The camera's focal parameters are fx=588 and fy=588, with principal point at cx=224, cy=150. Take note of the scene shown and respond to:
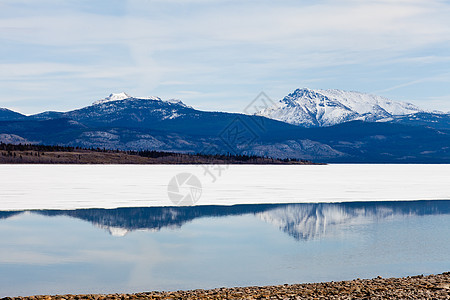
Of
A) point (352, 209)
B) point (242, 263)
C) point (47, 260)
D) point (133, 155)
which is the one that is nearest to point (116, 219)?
point (47, 260)

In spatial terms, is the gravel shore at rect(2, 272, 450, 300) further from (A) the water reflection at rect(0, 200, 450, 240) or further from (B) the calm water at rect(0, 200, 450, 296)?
(A) the water reflection at rect(0, 200, 450, 240)

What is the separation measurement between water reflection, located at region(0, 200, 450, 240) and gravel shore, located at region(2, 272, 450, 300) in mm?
9592

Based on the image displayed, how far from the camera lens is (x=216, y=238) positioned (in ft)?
81.7

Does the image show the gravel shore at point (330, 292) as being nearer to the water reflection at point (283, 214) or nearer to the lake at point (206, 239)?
the lake at point (206, 239)

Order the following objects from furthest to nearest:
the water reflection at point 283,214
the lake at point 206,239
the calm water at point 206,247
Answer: the water reflection at point 283,214
the lake at point 206,239
the calm water at point 206,247

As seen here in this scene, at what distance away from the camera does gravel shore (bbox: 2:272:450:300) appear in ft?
44.6

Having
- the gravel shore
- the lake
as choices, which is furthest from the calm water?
the gravel shore

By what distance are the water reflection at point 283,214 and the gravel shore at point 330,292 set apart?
959cm

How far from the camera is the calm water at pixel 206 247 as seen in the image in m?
16.9

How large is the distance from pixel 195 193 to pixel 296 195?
793cm

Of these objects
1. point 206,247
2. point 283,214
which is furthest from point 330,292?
point 283,214

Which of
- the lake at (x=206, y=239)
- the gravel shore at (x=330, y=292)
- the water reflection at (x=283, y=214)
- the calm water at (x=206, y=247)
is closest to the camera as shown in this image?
the gravel shore at (x=330, y=292)

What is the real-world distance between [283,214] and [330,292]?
19660 mm

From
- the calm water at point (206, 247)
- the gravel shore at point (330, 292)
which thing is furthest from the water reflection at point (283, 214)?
the gravel shore at point (330, 292)
